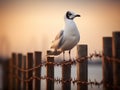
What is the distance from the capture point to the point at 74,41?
1.87 m

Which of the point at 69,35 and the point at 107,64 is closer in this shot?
the point at 107,64

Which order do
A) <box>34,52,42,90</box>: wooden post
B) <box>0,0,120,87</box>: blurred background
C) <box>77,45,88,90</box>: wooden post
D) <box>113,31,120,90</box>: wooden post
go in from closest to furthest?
<box>113,31,120,90</box>: wooden post
<box>77,45,88,90</box>: wooden post
<box>34,52,42,90</box>: wooden post
<box>0,0,120,87</box>: blurred background

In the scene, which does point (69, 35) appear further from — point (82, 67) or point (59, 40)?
point (82, 67)

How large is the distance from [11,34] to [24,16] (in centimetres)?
24

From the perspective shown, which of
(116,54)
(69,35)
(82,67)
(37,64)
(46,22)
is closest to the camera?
(116,54)

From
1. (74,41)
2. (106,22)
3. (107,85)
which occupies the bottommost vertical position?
(107,85)

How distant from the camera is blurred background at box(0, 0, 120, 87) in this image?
2875 mm

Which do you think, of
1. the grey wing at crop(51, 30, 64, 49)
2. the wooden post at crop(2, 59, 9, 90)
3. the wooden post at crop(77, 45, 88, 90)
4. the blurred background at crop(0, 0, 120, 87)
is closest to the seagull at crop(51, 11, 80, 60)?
the grey wing at crop(51, 30, 64, 49)

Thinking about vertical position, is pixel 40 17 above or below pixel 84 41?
above

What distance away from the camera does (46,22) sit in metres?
3.06

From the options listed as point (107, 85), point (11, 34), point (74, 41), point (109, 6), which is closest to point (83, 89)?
point (107, 85)

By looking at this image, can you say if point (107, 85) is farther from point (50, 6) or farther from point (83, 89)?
point (50, 6)

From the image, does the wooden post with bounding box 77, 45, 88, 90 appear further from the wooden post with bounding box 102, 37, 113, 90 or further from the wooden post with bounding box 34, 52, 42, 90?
the wooden post with bounding box 34, 52, 42, 90

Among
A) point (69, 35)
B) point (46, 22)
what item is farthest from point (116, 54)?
point (46, 22)
